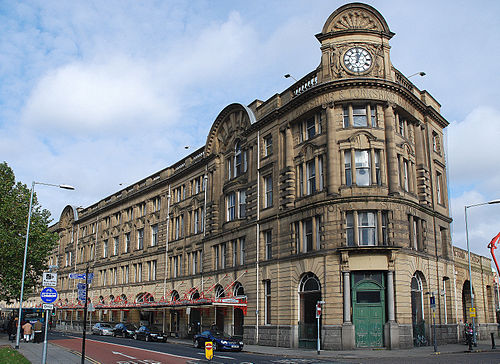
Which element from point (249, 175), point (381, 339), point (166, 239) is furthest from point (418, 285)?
point (166, 239)

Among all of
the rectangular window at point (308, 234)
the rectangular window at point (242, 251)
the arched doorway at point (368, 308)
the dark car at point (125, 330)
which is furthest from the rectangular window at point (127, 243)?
the arched doorway at point (368, 308)

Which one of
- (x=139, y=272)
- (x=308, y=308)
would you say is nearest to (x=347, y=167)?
(x=308, y=308)

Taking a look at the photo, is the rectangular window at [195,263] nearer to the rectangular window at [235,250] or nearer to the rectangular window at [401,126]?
the rectangular window at [235,250]

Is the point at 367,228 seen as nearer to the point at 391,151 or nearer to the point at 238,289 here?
the point at 391,151

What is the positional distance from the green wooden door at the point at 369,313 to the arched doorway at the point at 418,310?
278 centimetres

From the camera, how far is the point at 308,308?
117 feet

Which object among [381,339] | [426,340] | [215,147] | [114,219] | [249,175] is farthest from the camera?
[114,219]

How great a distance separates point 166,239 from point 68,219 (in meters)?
39.9

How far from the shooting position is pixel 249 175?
44.3 metres

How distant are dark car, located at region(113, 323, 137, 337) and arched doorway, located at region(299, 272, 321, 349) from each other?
69.0ft

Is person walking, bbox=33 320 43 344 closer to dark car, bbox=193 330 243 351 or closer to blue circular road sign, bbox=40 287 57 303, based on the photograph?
dark car, bbox=193 330 243 351

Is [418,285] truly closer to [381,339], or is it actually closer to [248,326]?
[381,339]

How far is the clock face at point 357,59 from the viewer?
36.1 meters

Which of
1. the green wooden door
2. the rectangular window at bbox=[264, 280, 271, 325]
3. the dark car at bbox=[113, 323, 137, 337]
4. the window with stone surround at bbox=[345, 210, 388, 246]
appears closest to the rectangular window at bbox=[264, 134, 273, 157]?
the rectangular window at bbox=[264, 280, 271, 325]
